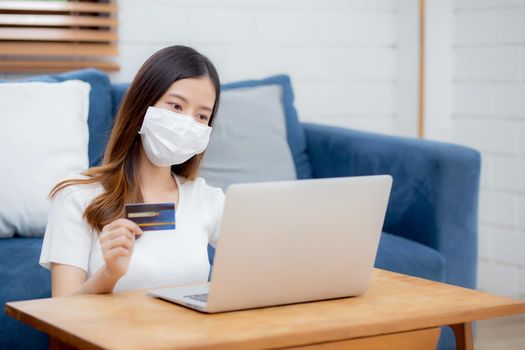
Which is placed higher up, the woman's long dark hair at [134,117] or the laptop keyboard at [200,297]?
the woman's long dark hair at [134,117]

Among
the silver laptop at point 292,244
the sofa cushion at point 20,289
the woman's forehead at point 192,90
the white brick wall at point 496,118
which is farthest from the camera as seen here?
the white brick wall at point 496,118

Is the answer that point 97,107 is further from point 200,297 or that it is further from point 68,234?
point 200,297

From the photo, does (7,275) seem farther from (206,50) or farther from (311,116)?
(311,116)

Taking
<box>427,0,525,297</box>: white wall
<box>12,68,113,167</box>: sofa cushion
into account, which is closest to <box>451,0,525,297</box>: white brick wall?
<box>427,0,525,297</box>: white wall

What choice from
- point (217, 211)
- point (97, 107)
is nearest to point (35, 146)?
point (97, 107)

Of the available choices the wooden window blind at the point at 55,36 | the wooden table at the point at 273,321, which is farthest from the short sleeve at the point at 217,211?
the wooden window blind at the point at 55,36

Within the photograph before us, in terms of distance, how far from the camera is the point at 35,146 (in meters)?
2.41

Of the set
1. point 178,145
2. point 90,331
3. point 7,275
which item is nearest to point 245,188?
point 90,331

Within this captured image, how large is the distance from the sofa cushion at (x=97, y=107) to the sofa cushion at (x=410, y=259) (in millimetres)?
814

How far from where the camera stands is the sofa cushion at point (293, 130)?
3.03 metres

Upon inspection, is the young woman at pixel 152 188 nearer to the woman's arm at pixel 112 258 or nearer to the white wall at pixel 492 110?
the woman's arm at pixel 112 258

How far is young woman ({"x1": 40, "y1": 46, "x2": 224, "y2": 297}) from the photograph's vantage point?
65.1 inches

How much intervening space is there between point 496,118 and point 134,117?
76.9 inches

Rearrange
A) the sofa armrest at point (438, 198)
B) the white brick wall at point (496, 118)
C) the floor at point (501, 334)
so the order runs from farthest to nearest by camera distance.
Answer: the white brick wall at point (496, 118) → the floor at point (501, 334) → the sofa armrest at point (438, 198)
